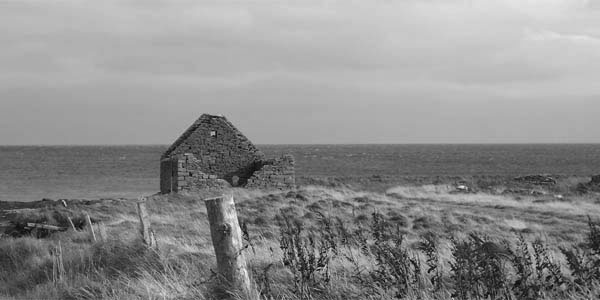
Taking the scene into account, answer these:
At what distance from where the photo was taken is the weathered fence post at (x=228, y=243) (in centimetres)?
645

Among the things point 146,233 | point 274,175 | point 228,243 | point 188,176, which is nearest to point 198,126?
point 188,176

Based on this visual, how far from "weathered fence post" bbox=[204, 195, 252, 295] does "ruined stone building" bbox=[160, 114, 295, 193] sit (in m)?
17.1

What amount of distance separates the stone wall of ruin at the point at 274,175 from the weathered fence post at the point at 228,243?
17.6 m

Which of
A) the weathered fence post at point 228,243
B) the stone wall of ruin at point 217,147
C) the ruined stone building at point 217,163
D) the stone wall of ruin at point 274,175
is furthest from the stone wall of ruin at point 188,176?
the weathered fence post at point 228,243

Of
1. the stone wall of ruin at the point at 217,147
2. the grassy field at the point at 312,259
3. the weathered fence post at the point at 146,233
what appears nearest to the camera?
the grassy field at the point at 312,259

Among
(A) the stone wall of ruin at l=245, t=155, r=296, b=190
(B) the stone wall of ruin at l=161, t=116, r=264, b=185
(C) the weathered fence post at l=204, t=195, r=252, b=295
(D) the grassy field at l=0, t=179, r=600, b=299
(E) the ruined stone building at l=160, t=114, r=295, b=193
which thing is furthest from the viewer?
(B) the stone wall of ruin at l=161, t=116, r=264, b=185

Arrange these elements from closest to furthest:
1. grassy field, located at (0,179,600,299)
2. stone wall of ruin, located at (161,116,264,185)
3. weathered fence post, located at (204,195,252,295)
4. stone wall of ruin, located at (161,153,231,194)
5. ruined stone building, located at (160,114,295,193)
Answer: grassy field, located at (0,179,600,299), weathered fence post, located at (204,195,252,295), stone wall of ruin, located at (161,153,231,194), ruined stone building, located at (160,114,295,193), stone wall of ruin, located at (161,116,264,185)

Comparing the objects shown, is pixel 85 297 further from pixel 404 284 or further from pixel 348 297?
pixel 404 284

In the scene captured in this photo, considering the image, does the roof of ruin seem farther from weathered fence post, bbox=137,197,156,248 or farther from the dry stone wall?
weathered fence post, bbox=137,197,156,248

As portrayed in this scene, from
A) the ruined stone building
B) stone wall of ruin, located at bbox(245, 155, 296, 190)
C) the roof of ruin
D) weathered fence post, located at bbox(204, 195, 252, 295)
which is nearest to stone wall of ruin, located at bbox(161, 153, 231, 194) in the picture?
the ruined stone building

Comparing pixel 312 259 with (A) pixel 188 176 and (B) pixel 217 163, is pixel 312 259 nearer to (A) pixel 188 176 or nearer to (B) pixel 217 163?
(A) pixel 188 176

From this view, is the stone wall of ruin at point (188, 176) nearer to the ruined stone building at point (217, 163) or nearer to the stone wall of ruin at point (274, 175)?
the ruined stone building at point (217, 163)

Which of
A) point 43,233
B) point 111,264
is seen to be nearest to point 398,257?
point 111,264

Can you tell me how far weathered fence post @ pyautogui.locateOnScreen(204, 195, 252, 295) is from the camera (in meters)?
6.45
